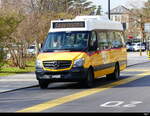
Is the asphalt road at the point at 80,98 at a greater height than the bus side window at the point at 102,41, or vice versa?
the bus side window at the point at 102,41

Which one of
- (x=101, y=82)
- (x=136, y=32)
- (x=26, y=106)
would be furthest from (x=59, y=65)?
(x=136, y=32)

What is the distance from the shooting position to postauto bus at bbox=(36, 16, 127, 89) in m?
21.4

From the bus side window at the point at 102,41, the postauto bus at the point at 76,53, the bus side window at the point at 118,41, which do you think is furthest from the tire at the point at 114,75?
the bus side window at the point at 102,41

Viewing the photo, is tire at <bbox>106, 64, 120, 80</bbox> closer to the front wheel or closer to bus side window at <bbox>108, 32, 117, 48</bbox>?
bus side window at <bbox>108, 32, 117, 48</bbox>

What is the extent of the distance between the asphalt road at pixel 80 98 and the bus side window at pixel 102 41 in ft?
5.07

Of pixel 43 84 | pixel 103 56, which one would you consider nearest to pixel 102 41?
pixel 103 56

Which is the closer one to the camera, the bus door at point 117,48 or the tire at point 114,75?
the bus door at point 117,48

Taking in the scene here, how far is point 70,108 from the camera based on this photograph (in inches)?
596

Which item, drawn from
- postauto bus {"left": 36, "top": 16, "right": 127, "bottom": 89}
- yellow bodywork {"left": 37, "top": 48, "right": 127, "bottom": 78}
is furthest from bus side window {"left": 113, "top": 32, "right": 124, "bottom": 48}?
postauto bus {"left": 36, "top": 16, "right": 127, "bottom": 89}

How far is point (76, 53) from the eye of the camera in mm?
21672

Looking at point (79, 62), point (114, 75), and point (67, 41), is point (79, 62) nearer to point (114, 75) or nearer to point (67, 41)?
point (67, 41)

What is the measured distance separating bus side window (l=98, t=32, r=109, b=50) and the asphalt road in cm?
155

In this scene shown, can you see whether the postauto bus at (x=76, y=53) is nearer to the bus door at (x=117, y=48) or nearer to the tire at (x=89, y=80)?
the tire at (x=89, y=80)

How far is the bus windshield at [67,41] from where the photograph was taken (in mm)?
22250
